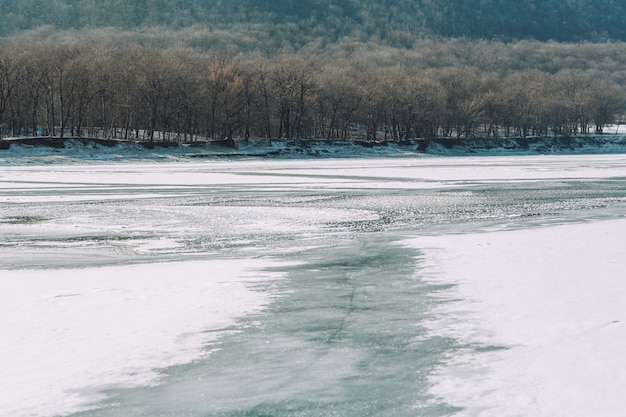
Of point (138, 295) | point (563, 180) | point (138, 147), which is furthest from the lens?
point (138, 147)

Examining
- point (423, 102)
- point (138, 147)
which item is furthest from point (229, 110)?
point (423, 102)

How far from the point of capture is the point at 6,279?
1920cm

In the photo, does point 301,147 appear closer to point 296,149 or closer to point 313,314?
point 296,149

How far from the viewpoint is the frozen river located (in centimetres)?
1097

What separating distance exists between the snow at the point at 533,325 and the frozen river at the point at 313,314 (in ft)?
0.15

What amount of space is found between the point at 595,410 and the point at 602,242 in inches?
585

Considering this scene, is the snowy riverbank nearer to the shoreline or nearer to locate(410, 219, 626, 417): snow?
the shoreline

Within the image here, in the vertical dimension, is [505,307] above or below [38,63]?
below

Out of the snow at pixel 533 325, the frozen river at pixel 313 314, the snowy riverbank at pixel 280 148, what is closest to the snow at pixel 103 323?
the frozen river at pixel 313 314

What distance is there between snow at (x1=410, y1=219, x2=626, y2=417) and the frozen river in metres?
0.04

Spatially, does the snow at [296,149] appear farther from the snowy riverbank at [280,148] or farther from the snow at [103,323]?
the snow at [103,323]

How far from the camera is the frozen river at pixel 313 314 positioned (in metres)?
11.0

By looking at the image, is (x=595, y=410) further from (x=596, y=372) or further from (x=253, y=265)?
(x=253, y=265)

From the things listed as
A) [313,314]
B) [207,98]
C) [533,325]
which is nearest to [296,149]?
[207,98]
